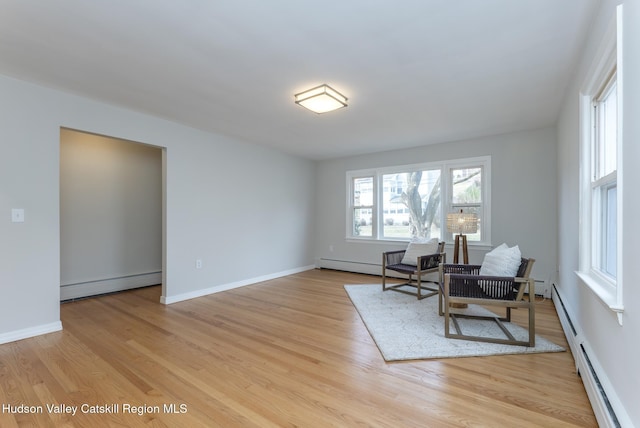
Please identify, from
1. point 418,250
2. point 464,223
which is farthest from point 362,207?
point 464,223

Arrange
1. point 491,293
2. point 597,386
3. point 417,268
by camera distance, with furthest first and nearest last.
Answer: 1. point 417,268
2. point 491,293
3. point 597,386

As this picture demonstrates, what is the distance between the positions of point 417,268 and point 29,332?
14.1 feet

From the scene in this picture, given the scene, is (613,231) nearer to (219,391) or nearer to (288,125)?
(219,391)

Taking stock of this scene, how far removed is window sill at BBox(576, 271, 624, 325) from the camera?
4.33ft

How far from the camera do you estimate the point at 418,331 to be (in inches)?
113

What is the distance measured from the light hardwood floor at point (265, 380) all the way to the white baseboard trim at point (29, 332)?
75mm

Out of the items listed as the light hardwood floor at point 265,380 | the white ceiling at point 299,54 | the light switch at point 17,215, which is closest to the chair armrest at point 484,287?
the light hardwood floor at point 265,380

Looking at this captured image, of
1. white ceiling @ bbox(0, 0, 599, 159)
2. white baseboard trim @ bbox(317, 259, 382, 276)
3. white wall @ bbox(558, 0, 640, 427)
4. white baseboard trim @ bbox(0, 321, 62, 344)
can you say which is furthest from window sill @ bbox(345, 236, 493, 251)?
white baseboard trim @ bbox(0, 321, 62, 344)

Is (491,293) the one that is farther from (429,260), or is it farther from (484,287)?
(429,260)

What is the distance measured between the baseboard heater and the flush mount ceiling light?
2771 millimetres

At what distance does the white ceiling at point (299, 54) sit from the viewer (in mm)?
1798

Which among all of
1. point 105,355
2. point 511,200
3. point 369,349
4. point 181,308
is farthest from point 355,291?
point 105,355

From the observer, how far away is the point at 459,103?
3227mm

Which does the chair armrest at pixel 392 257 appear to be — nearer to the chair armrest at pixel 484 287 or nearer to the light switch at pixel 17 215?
the chair armrest at pixel 484 287
